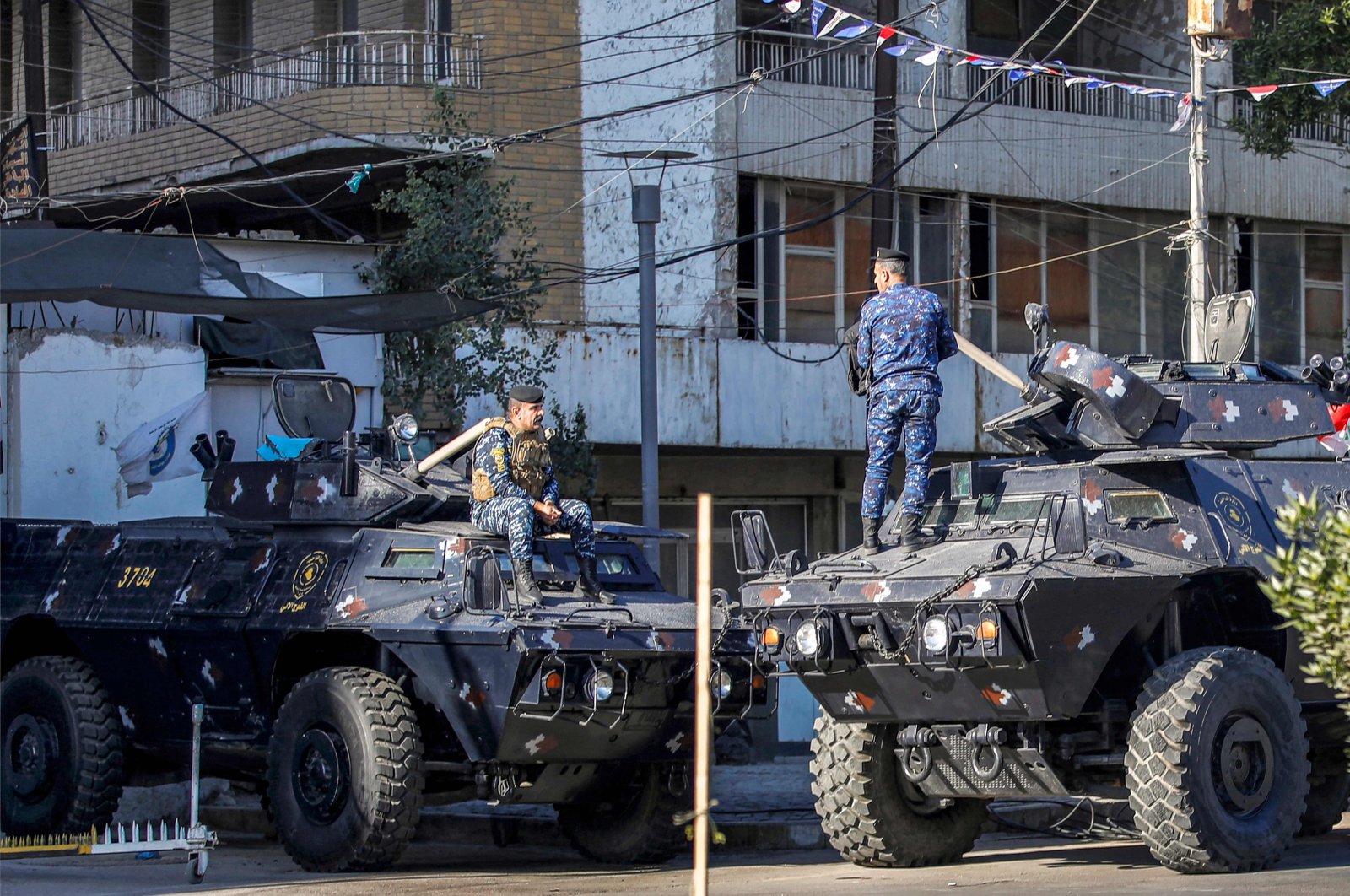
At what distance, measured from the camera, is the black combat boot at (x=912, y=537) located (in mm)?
10477

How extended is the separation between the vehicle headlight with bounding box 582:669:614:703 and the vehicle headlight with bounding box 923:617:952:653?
1697mm

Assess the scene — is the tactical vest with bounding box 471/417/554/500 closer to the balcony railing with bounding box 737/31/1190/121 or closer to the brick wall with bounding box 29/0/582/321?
the brick wall with bounding box 29/0/582/321

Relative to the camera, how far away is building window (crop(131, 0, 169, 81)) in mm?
23297

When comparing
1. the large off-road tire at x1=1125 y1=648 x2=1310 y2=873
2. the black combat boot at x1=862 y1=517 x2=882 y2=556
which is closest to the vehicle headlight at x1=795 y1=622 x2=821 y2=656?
the black combat boot at x1=862 y1=517 x2=882 y2=556

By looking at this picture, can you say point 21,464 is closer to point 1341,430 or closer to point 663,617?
point 663,617

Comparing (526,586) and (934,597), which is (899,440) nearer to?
(934,597)

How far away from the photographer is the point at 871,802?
33.9 ft

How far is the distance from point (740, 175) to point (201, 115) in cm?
595

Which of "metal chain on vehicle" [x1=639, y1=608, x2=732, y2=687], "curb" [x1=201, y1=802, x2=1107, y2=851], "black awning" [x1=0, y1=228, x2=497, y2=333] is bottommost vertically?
"curb" [x1=201, y1=802, x2=1107, y2=851]

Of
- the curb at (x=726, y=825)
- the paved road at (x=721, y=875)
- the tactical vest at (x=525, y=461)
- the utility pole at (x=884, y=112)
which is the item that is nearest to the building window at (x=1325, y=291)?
the utility pole at (x=884, y=112)

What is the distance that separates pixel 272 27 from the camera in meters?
21.9

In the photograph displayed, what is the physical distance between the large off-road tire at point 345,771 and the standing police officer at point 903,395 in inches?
104

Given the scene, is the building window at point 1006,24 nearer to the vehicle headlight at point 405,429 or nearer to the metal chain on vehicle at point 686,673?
the vehicle headlight at point 405,429

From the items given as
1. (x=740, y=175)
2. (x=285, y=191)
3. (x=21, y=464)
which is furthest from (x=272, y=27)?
(x=21, y=464)
